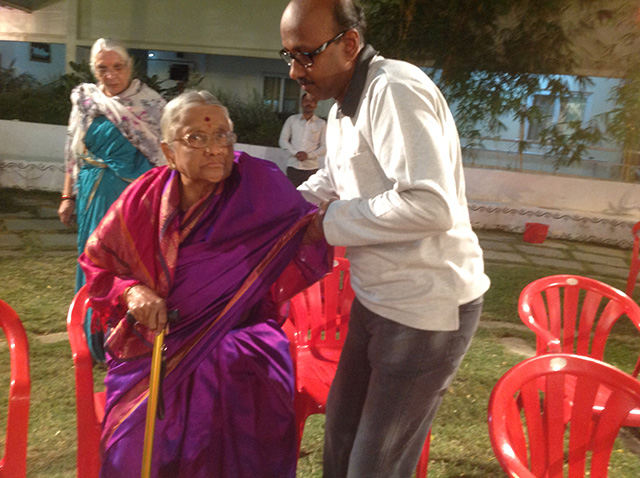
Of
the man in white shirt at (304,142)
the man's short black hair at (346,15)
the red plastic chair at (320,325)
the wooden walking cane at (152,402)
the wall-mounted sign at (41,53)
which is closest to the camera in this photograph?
the man's short black hair at (346,15)

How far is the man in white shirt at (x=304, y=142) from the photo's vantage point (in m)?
7.31

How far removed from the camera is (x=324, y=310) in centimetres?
279

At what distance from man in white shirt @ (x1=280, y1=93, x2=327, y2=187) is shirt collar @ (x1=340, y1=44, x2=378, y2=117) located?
5.73 metres

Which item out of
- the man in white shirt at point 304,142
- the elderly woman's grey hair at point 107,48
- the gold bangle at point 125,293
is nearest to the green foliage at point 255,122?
the man in white shirt at point 304,142

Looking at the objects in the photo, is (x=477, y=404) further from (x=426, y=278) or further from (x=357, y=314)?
(x=426, y=278)

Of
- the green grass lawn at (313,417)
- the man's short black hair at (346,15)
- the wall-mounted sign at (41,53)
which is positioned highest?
the wall-mounted sign at (41,53)

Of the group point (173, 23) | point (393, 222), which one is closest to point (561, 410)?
point (393, 222)

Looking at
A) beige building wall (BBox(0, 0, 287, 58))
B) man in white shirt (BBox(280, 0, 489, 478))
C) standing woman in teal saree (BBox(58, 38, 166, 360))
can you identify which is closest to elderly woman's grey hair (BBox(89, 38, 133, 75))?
standing woman in teal saree (BBox(58, 38, 166, 360))

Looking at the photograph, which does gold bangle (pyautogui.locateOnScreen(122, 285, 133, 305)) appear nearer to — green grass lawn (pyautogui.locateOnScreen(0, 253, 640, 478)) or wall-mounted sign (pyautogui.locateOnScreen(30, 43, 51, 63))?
green grass lawn (pyautogui.locateOnScreen(0, 253, 640, 478))

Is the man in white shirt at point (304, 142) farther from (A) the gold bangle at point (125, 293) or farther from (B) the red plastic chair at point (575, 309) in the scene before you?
(A) the gold bangle at point (125, 293)

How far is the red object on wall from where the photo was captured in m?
8.53

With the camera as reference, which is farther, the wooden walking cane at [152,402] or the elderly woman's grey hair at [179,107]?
the elderly woman's grey hair at [179,107]

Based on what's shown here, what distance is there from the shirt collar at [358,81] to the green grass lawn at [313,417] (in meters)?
1.88

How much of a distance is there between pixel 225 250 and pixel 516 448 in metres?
1.09
